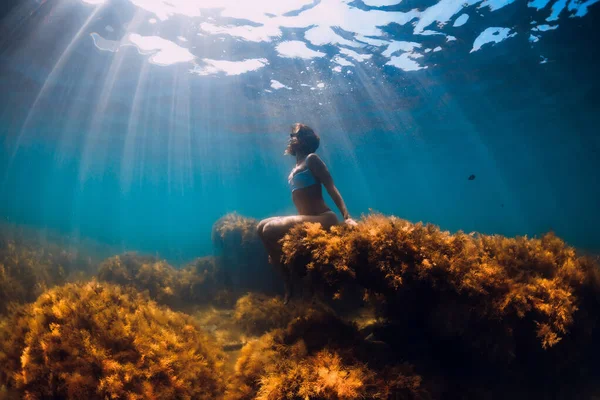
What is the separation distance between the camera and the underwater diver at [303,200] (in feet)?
14.0

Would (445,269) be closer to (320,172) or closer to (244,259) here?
(320,172)

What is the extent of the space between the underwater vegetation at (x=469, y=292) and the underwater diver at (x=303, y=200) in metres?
0.47

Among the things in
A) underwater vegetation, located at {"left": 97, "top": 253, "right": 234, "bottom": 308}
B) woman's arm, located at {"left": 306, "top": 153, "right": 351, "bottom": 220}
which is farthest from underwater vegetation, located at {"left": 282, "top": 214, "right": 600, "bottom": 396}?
underwater vegetation, located at {"left": 97, "top": 253, "right": 234, "bottom": 308}

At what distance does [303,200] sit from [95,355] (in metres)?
3.51

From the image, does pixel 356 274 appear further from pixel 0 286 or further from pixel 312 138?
pixel 0 286

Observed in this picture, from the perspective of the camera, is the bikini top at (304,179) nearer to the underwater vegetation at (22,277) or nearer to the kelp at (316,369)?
the kelp at (316,369)

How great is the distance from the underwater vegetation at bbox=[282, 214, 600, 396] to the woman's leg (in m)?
0.37

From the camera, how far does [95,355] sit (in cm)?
314

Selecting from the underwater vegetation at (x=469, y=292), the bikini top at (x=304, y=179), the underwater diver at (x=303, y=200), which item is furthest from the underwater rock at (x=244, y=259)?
the underwater vegetation at (x=469, y=292)

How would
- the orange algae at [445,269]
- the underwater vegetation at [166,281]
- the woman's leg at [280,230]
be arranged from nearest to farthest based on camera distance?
the orange algae at [445,269], the woman's leg at [280,230], the underwater vegetation at [166,281]

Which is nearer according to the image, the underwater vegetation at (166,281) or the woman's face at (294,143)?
the woman's face at (294,143)

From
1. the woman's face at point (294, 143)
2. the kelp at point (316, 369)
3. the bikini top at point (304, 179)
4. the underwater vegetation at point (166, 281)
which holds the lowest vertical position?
the underwater vegetation at point (166, 281)

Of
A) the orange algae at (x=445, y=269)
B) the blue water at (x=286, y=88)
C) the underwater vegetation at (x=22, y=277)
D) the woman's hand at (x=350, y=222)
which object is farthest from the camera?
the blue water at (x=286, y=88)

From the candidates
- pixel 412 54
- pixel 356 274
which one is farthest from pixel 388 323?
pixel 412 54
